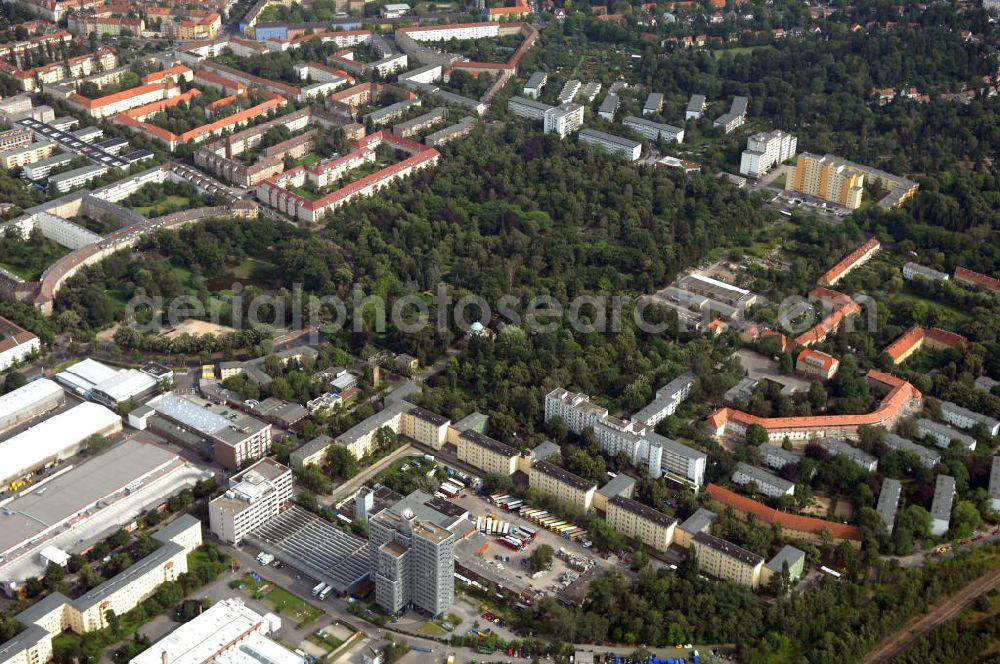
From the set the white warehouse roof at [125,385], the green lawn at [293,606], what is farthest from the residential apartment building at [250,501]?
the white warehouse roof at [125,385]

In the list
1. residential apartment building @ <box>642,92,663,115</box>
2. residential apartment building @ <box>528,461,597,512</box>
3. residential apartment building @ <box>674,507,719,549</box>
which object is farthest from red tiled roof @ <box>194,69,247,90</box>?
residential apartment building @ <box>674,507,719,549</box>

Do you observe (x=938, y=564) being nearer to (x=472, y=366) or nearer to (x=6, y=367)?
(x=472, y=366)

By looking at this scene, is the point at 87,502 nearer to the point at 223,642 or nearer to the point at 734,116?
the point at 223,642

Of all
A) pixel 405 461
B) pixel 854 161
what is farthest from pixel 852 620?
pixel 854 161

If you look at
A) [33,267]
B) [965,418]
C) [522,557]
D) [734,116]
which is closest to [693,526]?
[522,557]

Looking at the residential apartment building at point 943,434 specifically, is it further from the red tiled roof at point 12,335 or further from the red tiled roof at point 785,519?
the red tiled roof at point 12,335
